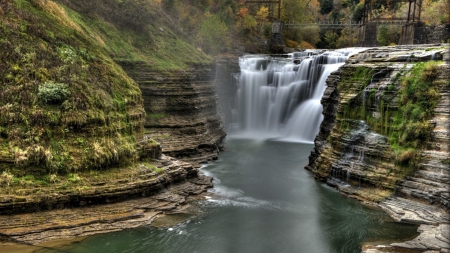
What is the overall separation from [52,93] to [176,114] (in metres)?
10.3

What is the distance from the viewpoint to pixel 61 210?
13.0m

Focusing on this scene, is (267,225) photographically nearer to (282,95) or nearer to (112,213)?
(112,213)

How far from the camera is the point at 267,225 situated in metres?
14.8

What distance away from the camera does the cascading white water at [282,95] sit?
2955 cm

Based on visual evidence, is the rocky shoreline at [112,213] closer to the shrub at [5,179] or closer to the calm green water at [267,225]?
the calm green water at [267,225]

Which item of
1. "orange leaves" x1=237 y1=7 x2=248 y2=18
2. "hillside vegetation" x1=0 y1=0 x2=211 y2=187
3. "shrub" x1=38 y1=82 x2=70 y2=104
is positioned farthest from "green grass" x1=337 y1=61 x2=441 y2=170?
"orange leaves" x1=237 y1=7 x2=248 y2=18

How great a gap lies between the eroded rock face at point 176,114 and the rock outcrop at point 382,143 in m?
6.96

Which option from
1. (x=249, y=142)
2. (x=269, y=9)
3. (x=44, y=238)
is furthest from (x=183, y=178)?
(x=269, y=9)

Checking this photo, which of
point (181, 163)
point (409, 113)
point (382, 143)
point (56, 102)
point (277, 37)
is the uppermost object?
point (277, 37)

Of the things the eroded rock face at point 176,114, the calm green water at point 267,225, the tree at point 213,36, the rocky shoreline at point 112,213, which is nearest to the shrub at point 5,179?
the rocky shoreline at point 112,213

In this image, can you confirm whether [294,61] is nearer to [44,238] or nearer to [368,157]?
[368,157]

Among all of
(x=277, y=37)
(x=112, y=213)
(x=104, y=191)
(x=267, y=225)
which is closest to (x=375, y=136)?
(x=267, y=225)

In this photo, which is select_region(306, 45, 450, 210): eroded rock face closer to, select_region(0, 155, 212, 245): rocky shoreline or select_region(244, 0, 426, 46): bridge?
select_region(0, 155, 212, 245): rocky shoreline

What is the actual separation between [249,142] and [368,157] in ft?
43.6
